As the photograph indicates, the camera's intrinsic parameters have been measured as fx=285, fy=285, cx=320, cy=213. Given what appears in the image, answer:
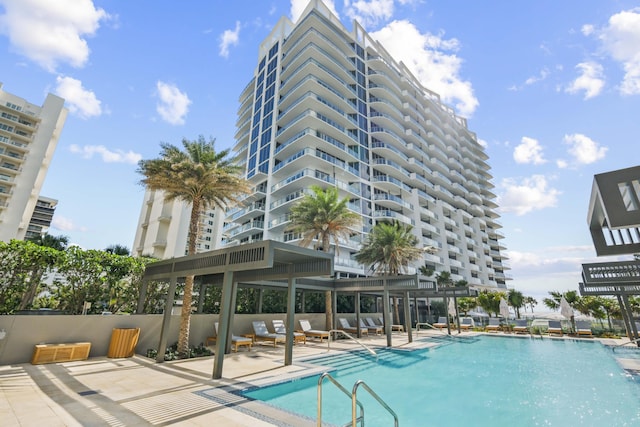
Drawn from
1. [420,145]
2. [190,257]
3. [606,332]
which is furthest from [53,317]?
[420,145]

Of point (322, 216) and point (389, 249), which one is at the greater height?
point (322, 216)

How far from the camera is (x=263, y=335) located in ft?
46.8

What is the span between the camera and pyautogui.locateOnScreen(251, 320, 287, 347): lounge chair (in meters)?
13.8

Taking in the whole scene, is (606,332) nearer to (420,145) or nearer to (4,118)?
(420,145)

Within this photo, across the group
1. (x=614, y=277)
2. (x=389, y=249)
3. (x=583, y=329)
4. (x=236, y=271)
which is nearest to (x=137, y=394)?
(x=236, y=271)

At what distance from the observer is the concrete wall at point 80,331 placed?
27.9 ft

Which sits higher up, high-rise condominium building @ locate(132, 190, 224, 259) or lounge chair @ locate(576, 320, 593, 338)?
high-rise condominium building @ locate(132, 190, 224, 259)

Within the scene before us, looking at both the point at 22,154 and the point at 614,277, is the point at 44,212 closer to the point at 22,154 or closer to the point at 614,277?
the point at 22,154

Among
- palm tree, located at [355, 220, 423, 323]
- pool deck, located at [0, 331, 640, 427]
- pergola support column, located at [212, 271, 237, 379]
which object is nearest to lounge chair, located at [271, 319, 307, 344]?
pool deck, located at [0, 331, 640, 427]

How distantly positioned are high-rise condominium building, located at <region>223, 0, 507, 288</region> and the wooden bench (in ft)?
76.9

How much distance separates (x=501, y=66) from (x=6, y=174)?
61475 millimetres

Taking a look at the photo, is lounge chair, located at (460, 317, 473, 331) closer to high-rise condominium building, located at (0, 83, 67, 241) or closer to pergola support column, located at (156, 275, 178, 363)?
pergola support column, located at (156, 275, 178, 363)

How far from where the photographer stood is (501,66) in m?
12.6

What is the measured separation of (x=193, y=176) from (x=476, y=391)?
12505mm
